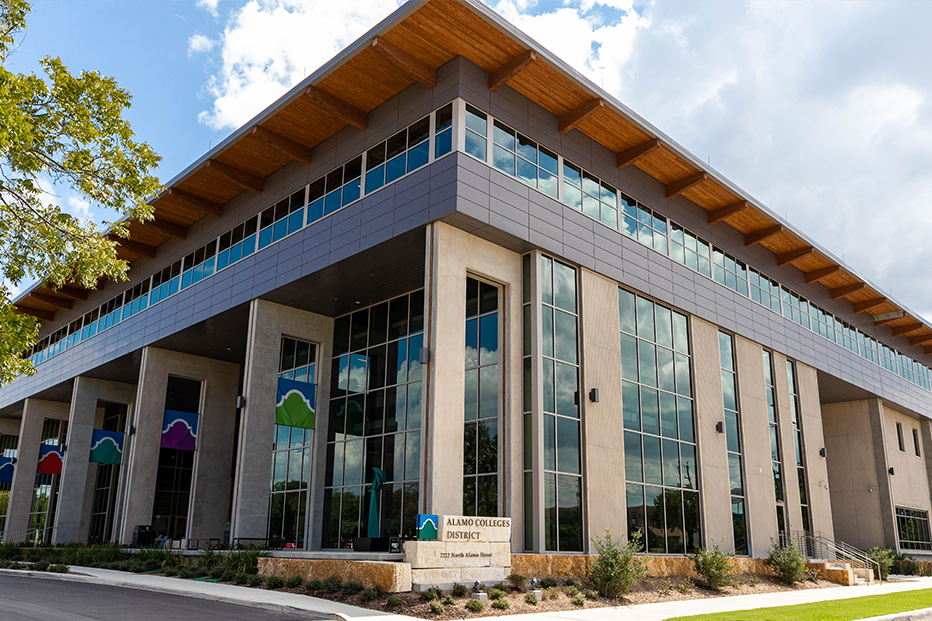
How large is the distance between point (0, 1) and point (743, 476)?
28.9 meters

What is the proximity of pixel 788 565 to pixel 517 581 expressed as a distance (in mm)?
14030

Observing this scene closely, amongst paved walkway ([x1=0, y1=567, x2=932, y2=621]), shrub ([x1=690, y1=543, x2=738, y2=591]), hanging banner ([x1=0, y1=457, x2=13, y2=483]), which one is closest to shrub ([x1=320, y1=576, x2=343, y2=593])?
paved walkway ([x1=0, y1=567, x2=932, y2=621])

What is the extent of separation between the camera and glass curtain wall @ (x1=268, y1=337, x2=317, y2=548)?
90.8ft

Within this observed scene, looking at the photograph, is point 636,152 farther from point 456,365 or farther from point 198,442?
point 198,442

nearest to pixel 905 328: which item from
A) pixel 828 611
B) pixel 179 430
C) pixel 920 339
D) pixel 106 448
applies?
pixel 920 339

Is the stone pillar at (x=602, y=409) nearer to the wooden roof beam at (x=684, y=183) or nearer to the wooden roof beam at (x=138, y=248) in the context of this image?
the wooden roof beam at (x=684, y=183)

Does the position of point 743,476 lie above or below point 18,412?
below

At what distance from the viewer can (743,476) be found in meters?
29.8

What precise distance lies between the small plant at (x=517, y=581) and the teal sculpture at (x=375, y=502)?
24.4ft

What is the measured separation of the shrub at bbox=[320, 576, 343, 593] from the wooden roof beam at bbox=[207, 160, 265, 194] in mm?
17680

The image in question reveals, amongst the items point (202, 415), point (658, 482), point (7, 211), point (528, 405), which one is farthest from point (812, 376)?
point (7, 211)

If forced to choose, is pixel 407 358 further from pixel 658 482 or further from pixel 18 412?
pixel 18 412

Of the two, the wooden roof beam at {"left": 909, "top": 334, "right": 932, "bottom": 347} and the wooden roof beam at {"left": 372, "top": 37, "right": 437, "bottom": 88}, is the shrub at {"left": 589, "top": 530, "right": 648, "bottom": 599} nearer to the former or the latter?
the wooden roof beam at {"left": 372, "top": 37, "right": 437, "bottom": 88}

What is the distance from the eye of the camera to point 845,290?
132 feet
